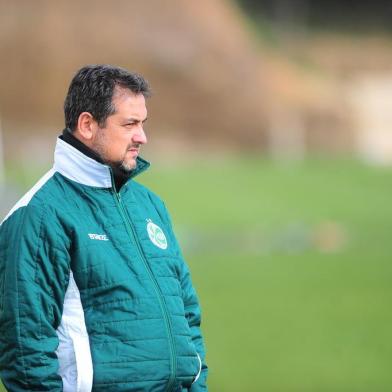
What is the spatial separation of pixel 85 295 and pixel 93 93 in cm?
66

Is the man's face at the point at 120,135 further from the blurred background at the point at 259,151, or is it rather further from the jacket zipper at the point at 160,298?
the blurred background at the point at 259,151

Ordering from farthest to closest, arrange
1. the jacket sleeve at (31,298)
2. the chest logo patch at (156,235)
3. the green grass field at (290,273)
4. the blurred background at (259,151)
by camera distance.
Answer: the blurred background at (259,151) < the green grass field at (290,273) < the chest logo patch at (156,235) < the jacket sleeve at (31,298)

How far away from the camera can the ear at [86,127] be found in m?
3.72

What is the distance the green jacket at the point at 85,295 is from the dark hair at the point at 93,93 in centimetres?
12

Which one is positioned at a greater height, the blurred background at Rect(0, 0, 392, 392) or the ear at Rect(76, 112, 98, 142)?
the ear at Rect(76, 112, 98, 142)

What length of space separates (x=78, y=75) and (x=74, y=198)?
0.40 meters

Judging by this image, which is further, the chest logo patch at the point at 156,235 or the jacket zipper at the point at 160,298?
the chest logo patch at the point at 156,235

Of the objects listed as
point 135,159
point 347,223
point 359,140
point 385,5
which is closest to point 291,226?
point 347,223

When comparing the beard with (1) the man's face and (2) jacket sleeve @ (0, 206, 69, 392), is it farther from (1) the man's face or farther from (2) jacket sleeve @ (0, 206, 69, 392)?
(2) jacket sleeve @ (0, 206, 69, 392)

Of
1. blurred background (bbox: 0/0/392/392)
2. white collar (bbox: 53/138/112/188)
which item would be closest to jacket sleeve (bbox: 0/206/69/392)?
white collar (bbox: 53/138/112/188)

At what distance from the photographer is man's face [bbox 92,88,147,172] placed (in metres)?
3.74

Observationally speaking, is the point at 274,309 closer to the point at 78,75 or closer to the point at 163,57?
the point at 78,75

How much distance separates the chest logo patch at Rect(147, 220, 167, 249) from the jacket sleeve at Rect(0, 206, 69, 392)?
366 mm

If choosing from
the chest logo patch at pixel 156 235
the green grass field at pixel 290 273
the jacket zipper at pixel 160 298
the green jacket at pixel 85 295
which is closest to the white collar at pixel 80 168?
the green jacket at pixel 85 295
